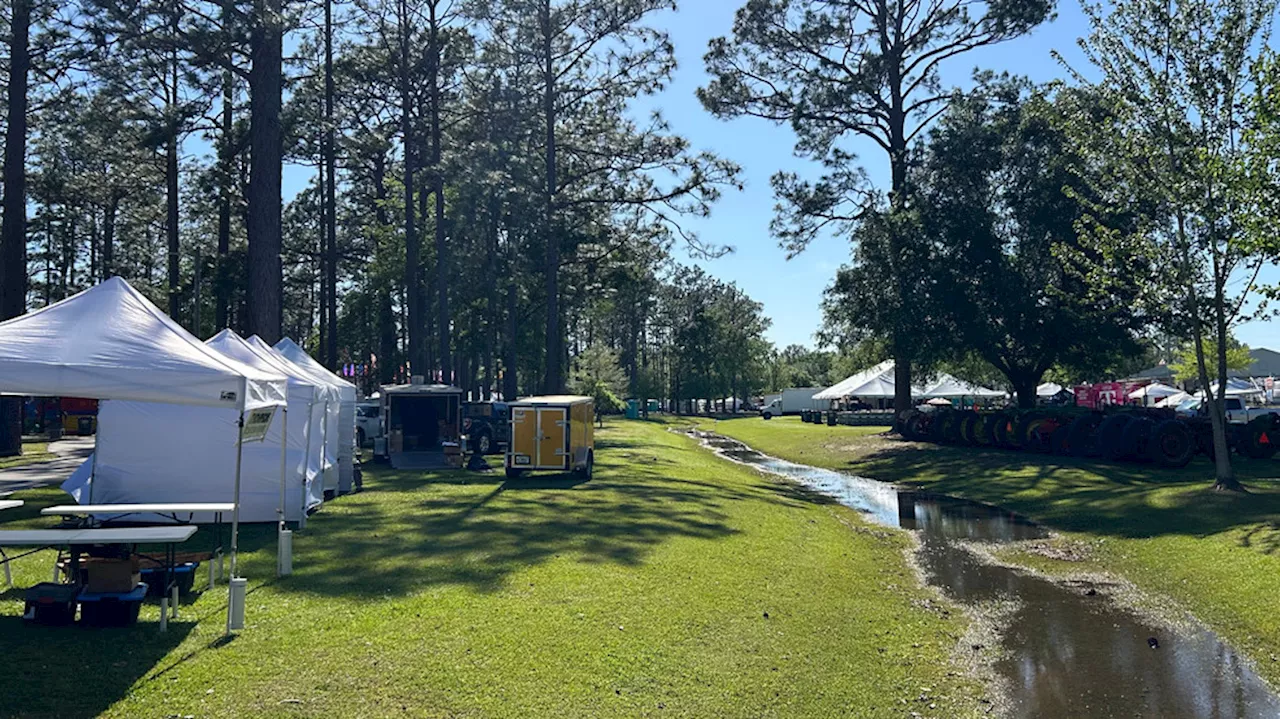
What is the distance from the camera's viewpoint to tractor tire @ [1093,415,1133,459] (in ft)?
84.1

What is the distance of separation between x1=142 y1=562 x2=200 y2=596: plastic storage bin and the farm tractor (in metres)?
23.0

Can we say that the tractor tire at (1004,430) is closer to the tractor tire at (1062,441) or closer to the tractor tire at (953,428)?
the tractor tire at (1062,441)

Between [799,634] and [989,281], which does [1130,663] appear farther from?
[989,281]

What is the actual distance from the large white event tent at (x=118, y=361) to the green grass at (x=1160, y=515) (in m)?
9.79

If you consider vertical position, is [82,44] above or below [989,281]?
above

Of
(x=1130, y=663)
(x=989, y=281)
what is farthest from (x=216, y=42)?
(x=989, y=281)

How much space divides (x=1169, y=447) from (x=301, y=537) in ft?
69.3

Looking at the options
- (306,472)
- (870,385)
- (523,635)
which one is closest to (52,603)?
(523,635)

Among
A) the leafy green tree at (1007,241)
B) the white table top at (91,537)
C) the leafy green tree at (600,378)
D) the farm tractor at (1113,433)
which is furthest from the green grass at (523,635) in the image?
the leafy green tree at (600,378)

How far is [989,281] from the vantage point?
32.6 metres

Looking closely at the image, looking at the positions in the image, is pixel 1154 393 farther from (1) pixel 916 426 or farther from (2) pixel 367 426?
(2) pixel 367 426

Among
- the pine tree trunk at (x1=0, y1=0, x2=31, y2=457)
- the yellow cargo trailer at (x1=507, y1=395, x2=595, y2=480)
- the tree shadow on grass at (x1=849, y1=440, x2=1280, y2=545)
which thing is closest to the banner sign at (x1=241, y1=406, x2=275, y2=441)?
the yellow cargo trailer at (x1=507, y1=395, x2=595, y2=480)

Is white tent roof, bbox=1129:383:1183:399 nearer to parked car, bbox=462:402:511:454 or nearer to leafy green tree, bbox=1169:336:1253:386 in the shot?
leafy green tree, bbox=1169:336:1253:386

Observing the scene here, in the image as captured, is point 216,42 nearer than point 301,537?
No
